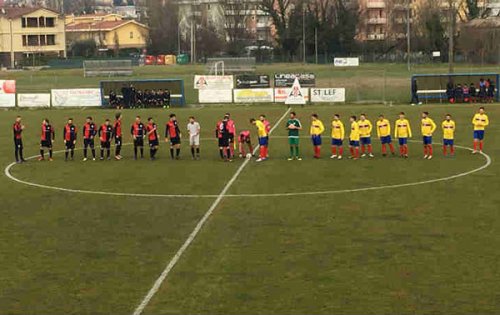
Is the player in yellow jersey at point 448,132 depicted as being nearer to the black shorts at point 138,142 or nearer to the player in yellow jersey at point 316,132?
the player in yellow jersey at point 316,132

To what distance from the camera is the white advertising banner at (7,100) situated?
188ft

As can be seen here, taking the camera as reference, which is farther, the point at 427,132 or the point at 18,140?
the point at 18,140

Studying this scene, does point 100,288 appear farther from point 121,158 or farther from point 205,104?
point 205,104

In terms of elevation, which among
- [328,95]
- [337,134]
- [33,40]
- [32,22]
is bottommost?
[337,134]

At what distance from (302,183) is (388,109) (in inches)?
1065

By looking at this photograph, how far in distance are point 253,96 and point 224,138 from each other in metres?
27.5

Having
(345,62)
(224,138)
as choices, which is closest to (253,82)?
(224,138)

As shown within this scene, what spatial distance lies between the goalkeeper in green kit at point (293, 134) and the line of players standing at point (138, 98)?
25.9m

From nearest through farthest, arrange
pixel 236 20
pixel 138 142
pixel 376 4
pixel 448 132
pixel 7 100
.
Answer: pixel 448 132
pixel 138 142
pixel 7 100
pixel 376 4
pixel 236 20

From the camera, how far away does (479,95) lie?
5262 cm

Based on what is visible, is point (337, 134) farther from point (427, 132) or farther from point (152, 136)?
point (152, 136)

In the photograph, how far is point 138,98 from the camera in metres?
54.6

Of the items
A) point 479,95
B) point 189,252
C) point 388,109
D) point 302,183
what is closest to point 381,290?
point 189,252

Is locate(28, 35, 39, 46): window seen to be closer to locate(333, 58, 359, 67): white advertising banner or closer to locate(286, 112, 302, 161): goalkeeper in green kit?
locate(333, 58, 359, 67): white advertising banner
